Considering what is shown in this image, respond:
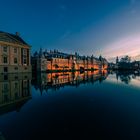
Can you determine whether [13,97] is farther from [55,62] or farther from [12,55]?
[55,62]

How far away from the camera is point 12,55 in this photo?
48.2m

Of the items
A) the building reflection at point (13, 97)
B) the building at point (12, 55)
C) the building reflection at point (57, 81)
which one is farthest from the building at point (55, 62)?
the building reflection at point (13, 97)

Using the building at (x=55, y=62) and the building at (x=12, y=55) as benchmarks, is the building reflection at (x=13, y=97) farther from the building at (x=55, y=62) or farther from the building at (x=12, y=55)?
the building at (x=55, y=62)

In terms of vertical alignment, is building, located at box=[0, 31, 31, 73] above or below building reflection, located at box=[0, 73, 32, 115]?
above

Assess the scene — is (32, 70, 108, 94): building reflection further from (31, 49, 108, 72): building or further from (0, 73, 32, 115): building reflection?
(31, 49, 108, 72): building

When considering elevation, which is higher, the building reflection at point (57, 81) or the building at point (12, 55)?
the building at point (12, 55)

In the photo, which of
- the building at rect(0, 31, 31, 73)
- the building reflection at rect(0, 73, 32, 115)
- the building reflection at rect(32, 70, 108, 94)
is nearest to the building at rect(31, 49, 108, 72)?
the building at rect(0, 31, 31, 73)

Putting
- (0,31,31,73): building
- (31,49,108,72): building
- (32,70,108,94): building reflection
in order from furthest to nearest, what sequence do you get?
(31,49,108,72): building → (0,31,31,73): building → (32,70,108,94): building reflection

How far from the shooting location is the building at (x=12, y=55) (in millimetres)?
45031

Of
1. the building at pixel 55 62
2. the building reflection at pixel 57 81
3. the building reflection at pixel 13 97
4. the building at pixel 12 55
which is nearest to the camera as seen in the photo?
the building reflection at pixel 13 97

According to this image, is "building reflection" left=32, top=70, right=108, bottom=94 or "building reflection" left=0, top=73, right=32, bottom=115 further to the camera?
"building reflection" left=32, top=70, right=108, bottom=94

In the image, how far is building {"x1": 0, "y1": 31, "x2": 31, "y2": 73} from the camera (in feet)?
148

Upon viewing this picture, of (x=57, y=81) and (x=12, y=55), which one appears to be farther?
(x=12, y=55)

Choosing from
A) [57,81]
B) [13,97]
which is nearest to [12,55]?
[57,81]
